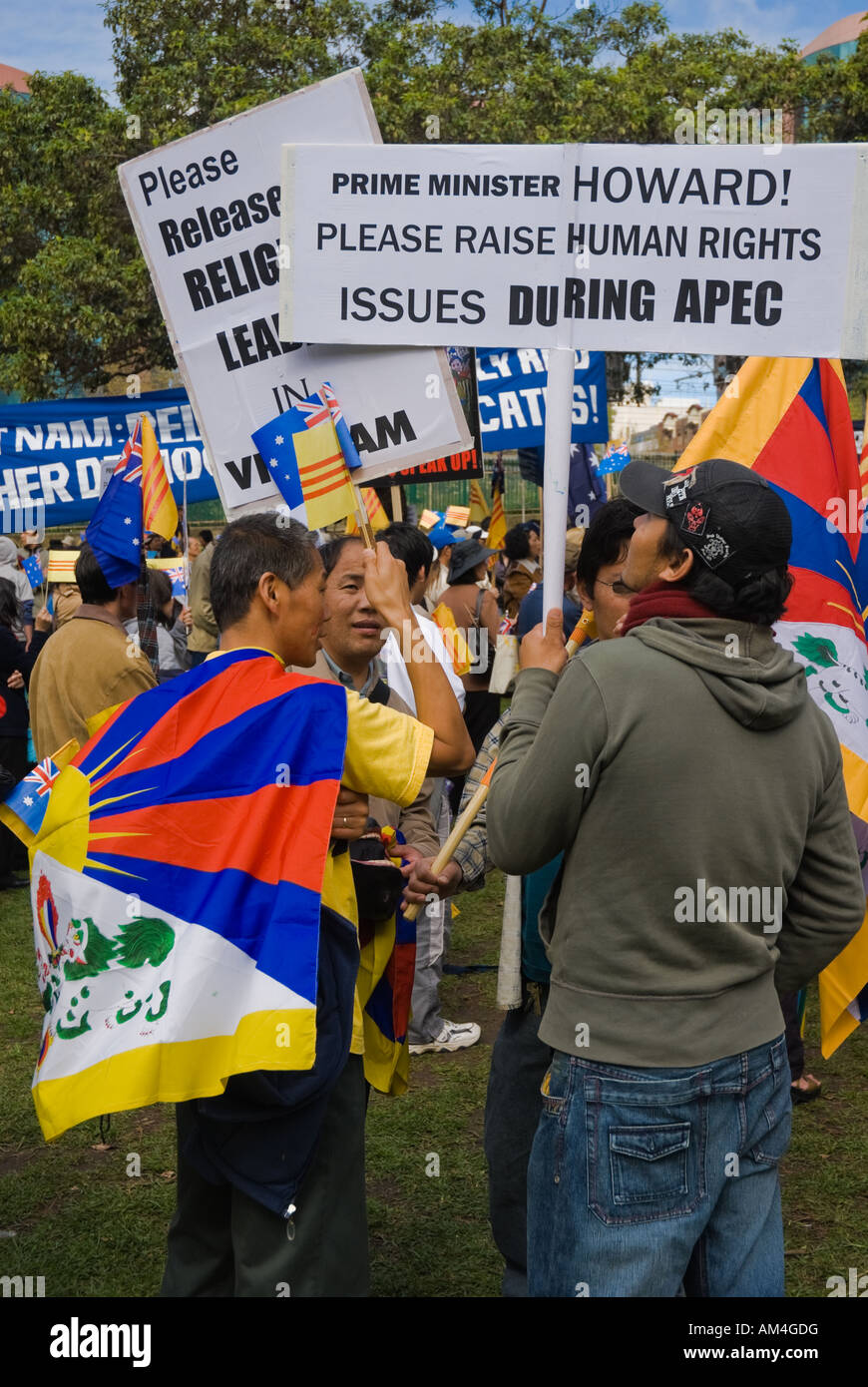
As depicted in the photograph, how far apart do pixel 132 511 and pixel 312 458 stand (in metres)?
2.23

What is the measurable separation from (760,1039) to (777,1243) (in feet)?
1.33

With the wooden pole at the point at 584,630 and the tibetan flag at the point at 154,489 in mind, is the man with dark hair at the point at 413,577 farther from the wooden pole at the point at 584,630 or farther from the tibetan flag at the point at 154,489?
the wooden pole at the point at 584,630

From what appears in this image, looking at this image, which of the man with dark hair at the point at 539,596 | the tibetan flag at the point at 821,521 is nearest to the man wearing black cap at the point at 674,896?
the tibetan flag at the point at 821,521

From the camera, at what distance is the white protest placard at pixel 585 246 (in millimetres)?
3082

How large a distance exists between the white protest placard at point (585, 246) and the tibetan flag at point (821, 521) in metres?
0.67

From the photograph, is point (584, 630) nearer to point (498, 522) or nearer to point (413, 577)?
point (413, 577)

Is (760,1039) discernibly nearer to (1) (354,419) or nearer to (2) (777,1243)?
(2) (777,1243)

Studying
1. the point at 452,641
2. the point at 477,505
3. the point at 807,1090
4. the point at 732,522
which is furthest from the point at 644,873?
the point at 477,505

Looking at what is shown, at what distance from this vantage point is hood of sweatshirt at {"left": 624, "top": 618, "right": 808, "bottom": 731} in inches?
87.3

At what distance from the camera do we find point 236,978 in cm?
258

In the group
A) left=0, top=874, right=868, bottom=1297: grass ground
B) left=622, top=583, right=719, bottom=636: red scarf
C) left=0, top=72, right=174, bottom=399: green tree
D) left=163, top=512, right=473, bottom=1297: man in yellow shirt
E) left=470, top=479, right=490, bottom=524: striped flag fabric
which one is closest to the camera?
left=622, top=583, right=719, bottom=636: red scarf

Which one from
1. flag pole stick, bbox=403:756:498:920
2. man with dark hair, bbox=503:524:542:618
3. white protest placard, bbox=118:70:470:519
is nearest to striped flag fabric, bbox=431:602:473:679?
man with dark hair, bbox=503:524:542:618

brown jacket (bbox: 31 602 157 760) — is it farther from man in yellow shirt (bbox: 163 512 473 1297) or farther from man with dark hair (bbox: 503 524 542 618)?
man with dark hair (bbox: 503 524 542 618)
